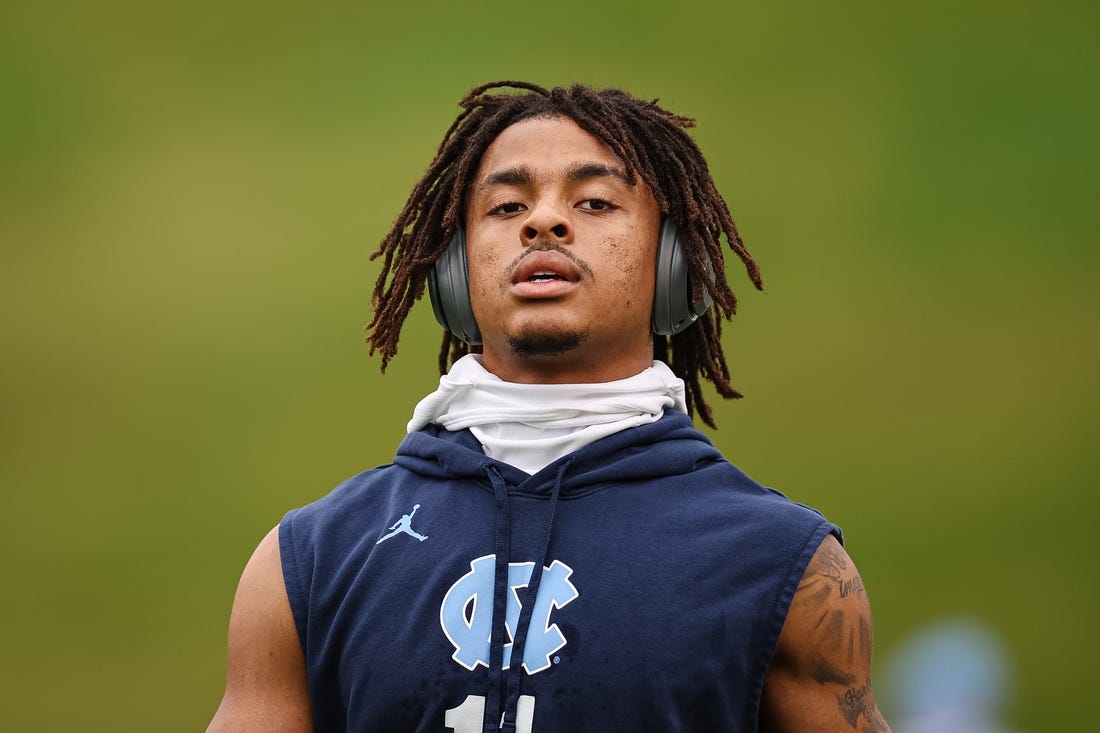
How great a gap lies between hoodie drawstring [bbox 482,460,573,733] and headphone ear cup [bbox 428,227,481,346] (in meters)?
0.38

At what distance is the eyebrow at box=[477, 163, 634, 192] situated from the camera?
2217 millimetres

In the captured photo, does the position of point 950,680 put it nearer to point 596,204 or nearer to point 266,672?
point 596,204

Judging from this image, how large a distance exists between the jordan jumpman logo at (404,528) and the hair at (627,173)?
405 millimetres

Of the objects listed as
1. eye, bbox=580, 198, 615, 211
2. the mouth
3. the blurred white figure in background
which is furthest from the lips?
the blurred white figure in background

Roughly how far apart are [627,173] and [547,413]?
444 millimetres

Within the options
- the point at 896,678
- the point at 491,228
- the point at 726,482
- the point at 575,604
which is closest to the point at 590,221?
the point at 491,228

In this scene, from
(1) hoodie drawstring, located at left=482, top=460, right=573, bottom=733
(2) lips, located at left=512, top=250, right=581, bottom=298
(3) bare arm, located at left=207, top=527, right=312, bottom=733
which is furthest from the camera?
(2) lips, located at left=512, top=250, right=581, bottom=298

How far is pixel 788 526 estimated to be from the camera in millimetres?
1981

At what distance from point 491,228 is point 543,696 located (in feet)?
2.66

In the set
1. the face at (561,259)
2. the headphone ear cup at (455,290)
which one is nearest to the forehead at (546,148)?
the face at (561,259)

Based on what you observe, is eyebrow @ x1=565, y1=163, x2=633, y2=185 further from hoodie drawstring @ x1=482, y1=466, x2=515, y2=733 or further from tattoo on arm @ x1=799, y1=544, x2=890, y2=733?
tattoo on arm @ x1=799, y1=544, x2=890, y2=733

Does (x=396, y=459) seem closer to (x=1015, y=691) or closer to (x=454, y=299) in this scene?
(x=454, y=299)

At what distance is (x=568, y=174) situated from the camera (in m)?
2.22

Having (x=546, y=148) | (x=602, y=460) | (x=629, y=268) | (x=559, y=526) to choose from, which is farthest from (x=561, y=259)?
(x=559, y=526)
